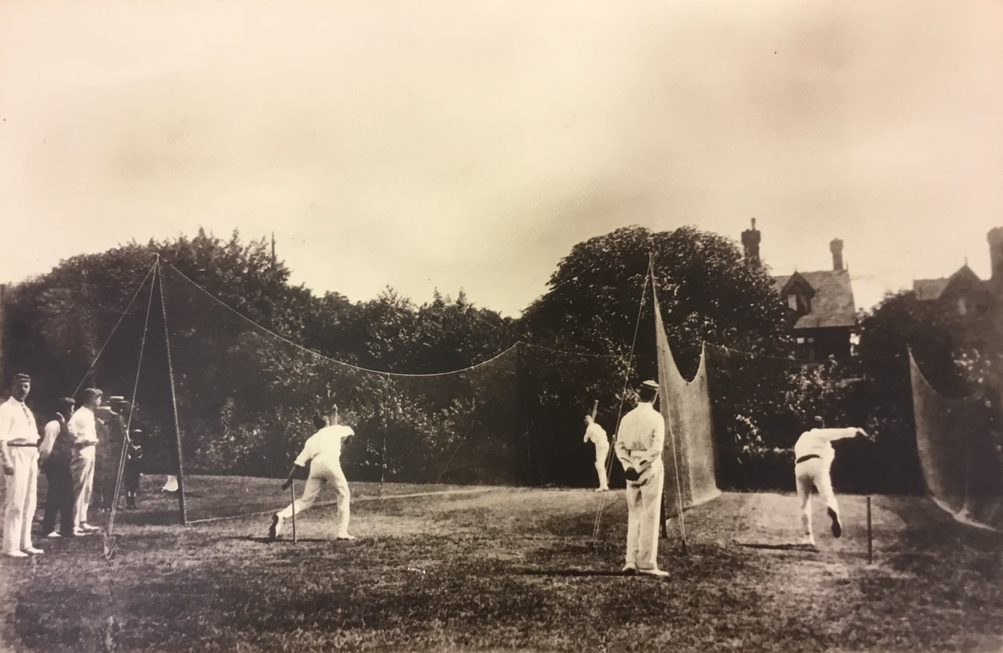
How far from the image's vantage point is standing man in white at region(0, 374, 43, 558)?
3.91 m

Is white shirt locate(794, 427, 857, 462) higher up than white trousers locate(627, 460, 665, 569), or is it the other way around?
white shirt locate(794, 427, 857, 462)

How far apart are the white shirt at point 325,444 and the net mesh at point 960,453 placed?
308 centimetres

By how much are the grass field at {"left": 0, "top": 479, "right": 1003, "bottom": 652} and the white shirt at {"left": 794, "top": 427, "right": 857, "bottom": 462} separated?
26 centimetres

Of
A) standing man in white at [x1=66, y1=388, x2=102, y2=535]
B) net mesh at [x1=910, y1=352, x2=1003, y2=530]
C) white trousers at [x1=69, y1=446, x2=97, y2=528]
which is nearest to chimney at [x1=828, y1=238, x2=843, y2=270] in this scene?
net mesh at [x1=910, y1=352, x2=1003, y2=530]

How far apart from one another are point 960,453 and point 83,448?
485cm

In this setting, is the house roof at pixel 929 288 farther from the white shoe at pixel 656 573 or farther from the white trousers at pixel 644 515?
the white shoe at pixel 656 573

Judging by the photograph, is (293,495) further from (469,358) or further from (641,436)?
(641,436)

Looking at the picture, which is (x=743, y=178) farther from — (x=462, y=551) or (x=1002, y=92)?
(x=462, y=551)

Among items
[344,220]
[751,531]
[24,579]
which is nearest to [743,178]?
[751,531]

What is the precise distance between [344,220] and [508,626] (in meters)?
2.39

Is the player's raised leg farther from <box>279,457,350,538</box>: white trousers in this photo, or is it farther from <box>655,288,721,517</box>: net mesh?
<box>279,457,350,538</box>: white trousers

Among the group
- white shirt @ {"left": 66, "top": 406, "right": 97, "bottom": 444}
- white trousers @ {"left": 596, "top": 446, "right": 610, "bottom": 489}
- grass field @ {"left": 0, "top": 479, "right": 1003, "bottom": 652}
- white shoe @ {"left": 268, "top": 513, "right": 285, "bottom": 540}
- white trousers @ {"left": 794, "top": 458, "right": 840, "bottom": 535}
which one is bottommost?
grass field @ {"left": 0, "top": 479, "right": 1003, "bottom": 652}

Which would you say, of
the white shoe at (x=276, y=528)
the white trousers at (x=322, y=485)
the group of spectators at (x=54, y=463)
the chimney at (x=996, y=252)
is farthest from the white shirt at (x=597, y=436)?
the group of spectators at (x=54, y=463)

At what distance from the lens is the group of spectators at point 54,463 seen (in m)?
3.90
